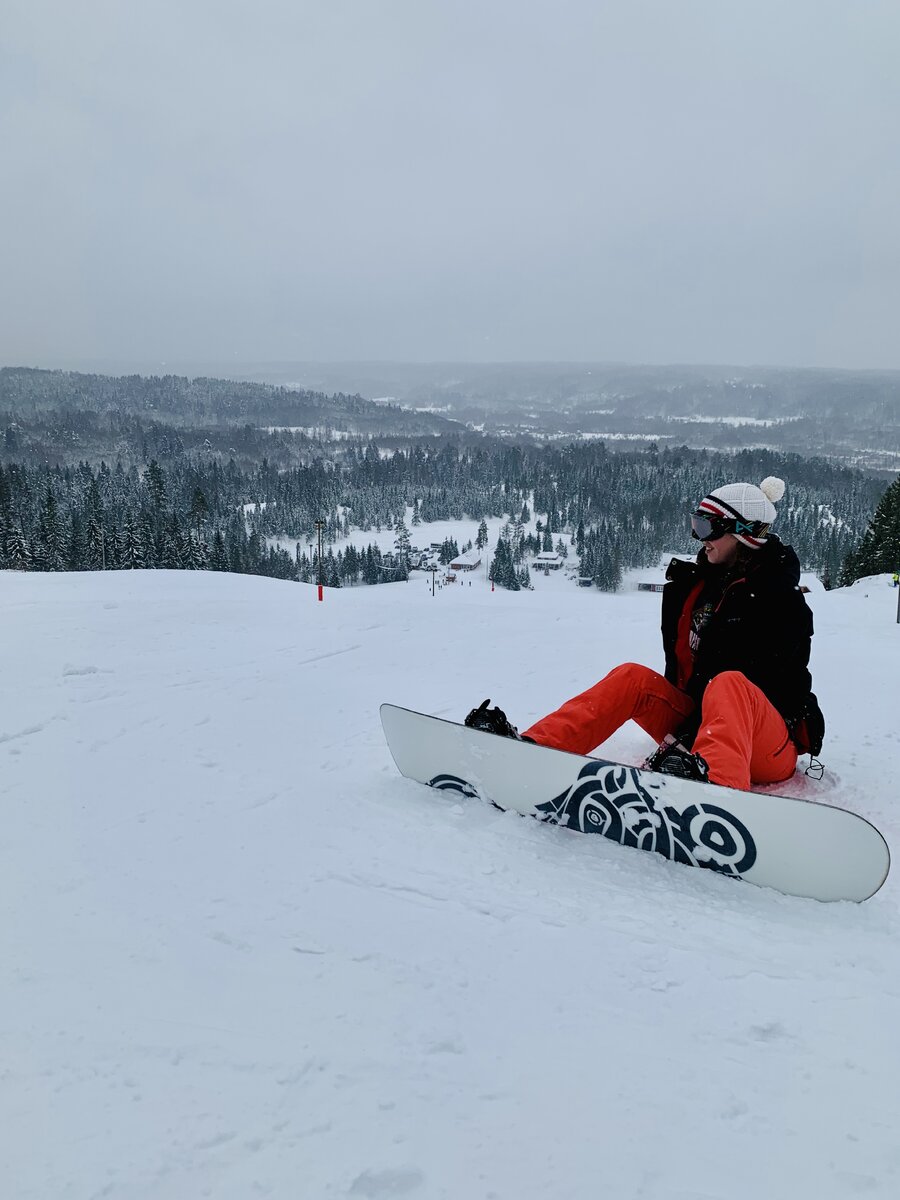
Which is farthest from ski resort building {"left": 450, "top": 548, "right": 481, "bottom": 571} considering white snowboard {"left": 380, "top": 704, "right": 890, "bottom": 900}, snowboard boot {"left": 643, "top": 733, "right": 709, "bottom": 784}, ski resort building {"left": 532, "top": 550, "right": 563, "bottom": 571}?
snowboard boot {"left": 643, "top": 733, "right": 709, "bottom": 784}

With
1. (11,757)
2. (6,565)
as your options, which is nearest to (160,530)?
(6,565)

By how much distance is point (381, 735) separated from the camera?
15.0ft

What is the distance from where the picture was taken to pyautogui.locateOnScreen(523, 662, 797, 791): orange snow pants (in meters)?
2.88

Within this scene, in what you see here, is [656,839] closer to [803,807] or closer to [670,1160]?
[803,807]

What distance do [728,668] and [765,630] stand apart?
0.84 ft

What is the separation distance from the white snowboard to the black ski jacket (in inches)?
23.8

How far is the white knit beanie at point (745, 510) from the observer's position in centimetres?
338

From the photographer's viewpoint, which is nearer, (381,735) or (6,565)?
(381,735)

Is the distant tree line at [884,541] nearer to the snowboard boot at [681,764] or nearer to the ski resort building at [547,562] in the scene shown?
the snowboard boot at [681,764]

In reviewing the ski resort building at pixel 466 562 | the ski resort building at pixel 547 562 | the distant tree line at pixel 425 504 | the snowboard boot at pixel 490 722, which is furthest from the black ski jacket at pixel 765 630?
the ski resort building at pixel 547 562

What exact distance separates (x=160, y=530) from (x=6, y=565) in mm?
11003

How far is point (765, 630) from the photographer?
324cm

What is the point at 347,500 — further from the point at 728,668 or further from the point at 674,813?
the point at 674,813

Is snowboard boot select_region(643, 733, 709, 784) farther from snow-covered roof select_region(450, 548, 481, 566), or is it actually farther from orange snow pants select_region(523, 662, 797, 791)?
snow-covered roof select_region(450, 548, 481, 566)
